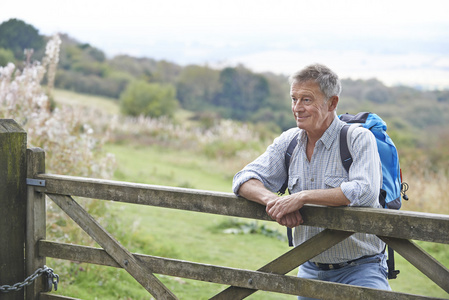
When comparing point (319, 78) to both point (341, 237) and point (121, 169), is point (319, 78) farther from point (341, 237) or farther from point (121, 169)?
point (121, 169)

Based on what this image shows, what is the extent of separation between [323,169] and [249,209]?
54 cm

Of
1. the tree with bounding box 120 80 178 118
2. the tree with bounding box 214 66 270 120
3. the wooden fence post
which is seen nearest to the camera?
the wooden fence post

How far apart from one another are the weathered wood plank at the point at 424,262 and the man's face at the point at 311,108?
0.85 metres

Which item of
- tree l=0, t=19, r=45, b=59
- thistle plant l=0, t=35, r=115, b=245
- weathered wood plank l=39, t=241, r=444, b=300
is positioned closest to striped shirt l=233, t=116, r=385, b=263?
weathered wood plank l=39, t=241, r=444, b=300

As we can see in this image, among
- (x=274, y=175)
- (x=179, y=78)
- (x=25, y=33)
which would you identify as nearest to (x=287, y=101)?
(x=179, y=78)

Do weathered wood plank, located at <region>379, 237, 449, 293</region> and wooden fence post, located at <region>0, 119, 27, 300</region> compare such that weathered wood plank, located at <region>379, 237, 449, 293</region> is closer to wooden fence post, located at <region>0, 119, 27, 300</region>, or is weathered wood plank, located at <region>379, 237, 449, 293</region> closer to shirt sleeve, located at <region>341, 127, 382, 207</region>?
shirt sleeve, located at <region>341, 127, 382, 207</region>

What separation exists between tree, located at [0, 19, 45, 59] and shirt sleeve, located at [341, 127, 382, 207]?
23.2 feet

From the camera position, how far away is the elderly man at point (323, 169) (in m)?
3.03

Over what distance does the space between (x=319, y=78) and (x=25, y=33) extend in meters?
7.73

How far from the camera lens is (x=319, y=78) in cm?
321

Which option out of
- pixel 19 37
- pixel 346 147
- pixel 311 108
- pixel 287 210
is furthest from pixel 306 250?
pixel 19 37

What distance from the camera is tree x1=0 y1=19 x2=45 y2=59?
28.9ft

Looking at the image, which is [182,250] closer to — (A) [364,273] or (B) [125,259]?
(B) [125,259]

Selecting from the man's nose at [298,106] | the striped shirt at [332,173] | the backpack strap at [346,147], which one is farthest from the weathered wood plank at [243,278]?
the man's nose at [298,106]
